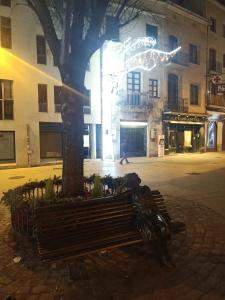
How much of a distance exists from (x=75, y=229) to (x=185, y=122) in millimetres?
26437

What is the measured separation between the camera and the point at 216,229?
242 inches

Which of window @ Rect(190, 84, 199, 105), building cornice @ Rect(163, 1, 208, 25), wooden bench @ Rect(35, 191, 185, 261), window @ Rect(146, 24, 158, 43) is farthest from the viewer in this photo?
window @ Rect(190, 84, 199, 105)

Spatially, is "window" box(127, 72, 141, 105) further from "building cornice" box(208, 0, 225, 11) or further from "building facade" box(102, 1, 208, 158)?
"building cornice" box(208, 0, 225, 11)

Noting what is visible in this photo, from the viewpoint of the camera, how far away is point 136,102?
25.8 meters

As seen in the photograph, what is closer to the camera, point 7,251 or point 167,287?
point 167,287

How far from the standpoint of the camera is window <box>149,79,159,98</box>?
26.8m

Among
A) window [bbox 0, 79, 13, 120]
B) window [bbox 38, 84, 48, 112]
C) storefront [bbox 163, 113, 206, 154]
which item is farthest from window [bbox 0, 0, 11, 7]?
storefront [bbox 163, 113, 206, 154]

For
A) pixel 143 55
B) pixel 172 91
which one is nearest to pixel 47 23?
pixel 143 55

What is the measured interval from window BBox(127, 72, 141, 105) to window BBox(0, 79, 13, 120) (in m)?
9.48

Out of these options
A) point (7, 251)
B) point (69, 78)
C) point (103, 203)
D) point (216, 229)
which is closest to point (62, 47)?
point (69, 78)

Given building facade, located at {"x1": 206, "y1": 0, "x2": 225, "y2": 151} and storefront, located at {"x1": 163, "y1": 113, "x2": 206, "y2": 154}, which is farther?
building facade, located at {"x1": 206, "y1": 0, "x2": 225, "y2": 151}

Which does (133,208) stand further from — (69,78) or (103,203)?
(69,78)

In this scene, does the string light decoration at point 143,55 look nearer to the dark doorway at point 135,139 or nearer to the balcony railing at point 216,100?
the dark doorway at point 135,139

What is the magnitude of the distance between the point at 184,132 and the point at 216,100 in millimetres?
6407
